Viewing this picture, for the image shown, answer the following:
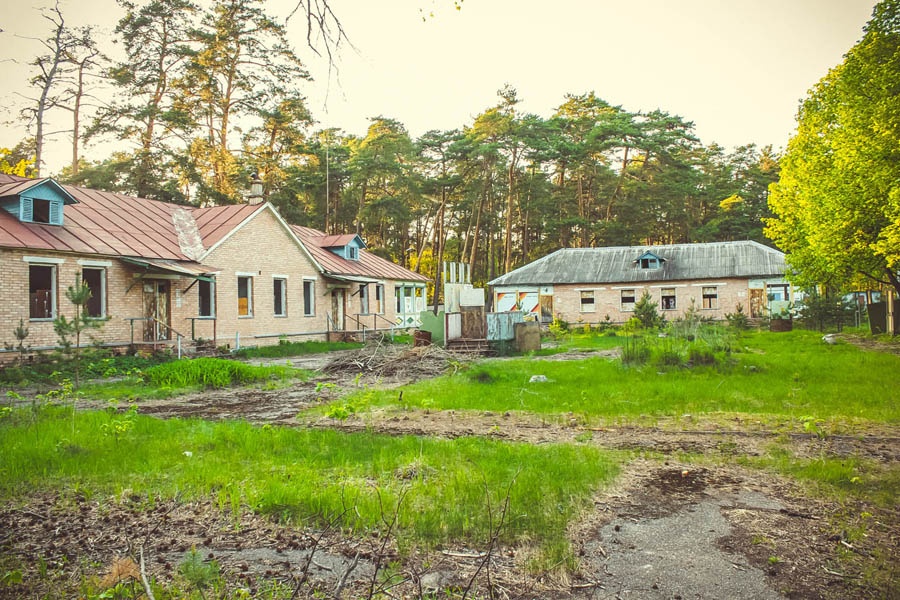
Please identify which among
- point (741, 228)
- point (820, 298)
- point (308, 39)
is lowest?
point (820, 298)

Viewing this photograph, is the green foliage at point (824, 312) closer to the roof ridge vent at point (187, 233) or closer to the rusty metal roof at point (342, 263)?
the rusty metal roof at point (342, 263)

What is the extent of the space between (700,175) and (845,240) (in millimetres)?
29451

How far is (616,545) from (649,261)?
34.8 meters

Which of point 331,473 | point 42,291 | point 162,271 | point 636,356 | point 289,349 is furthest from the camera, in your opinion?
point 289,349

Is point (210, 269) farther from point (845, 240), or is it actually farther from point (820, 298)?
point (820, 298)

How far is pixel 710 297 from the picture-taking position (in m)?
35.1

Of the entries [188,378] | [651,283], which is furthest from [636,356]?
[651,283]

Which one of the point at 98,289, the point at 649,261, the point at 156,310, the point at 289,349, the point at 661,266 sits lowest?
the point at 289,349

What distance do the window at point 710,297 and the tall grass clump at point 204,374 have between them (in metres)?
28.5

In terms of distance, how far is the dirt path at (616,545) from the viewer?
3.45 metres

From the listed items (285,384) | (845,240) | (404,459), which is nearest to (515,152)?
(845,240)

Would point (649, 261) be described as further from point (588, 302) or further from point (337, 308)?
point (337, 308)

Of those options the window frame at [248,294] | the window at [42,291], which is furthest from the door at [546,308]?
the window at [42,291]

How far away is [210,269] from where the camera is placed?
20.3m
